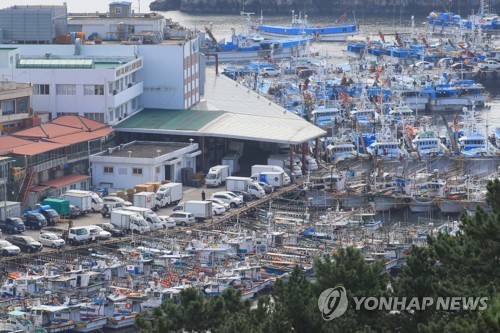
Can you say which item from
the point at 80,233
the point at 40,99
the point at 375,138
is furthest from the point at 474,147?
the point at 80,233

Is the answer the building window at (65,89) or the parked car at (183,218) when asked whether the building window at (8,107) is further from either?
the parked car at (183,218)

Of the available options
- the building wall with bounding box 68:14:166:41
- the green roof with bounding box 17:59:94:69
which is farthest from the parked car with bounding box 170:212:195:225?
the building wall with bounding box 68:14:166:41

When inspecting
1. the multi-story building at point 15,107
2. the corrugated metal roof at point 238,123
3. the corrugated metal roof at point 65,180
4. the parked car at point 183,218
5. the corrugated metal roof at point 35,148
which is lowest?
the parked car at point 183,218

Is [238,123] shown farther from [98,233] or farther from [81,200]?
[98,233]

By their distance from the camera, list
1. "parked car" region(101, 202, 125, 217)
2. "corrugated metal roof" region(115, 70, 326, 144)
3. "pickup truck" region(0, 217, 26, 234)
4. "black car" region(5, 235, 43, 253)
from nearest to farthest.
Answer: "black car" region(5, 235, 43, 253) < "pickup truck" region(0, 217, 26, 234) < "parked car" region(101, 202, 125, 217) < "corrugated metal roof" region(115, 70, 326, 144)

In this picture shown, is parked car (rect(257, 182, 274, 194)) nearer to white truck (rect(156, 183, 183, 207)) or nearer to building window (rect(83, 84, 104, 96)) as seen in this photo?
white truck (rect(156, 183, 183, 207))

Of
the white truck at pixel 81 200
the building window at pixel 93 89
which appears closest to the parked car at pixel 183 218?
the white truck at pixel 81 200

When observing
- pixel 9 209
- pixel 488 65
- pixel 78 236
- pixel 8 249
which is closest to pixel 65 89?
pixel 9 209
